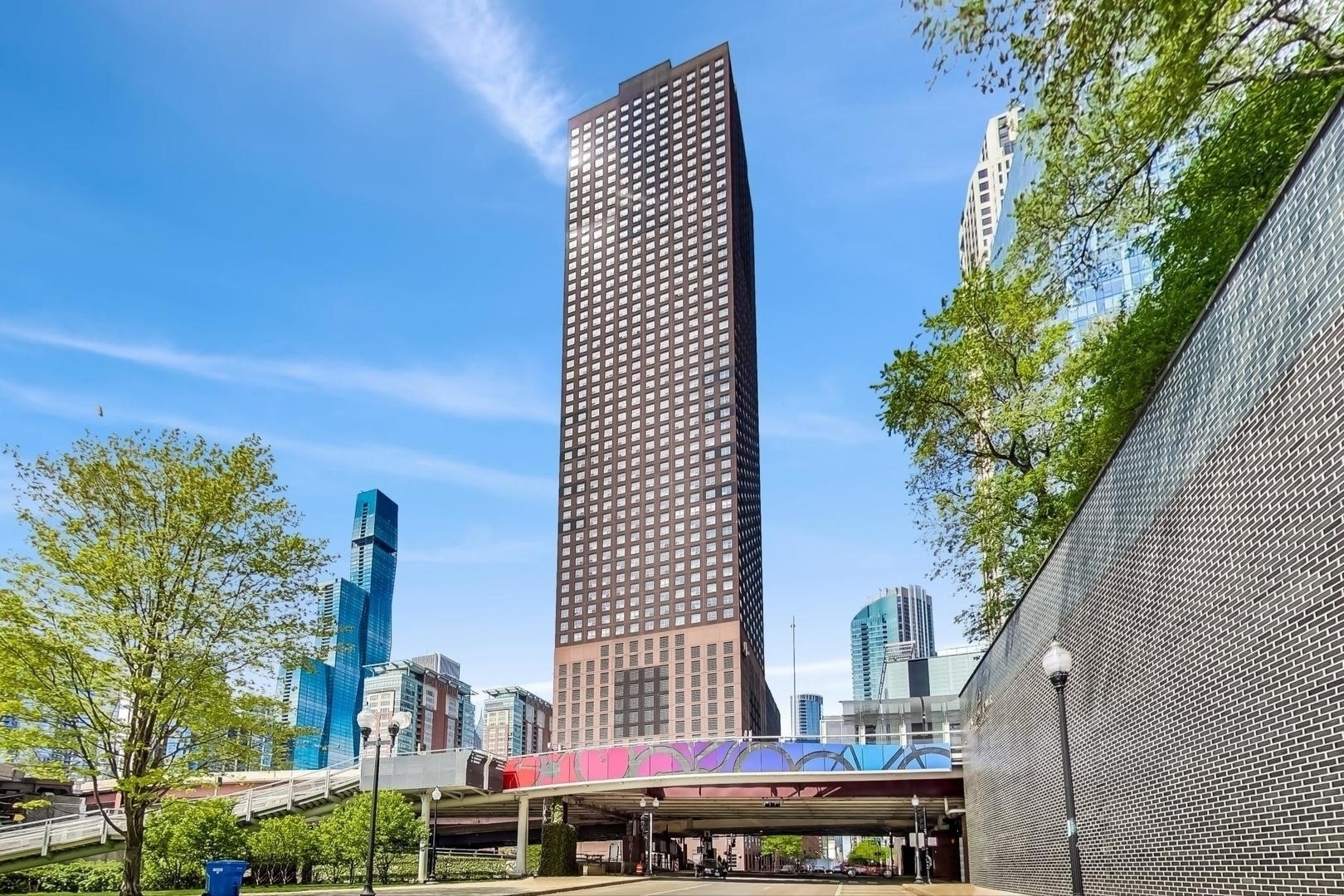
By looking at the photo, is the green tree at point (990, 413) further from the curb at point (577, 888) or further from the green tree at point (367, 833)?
the green tree at point (367, 833)

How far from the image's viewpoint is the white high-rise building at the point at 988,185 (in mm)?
166250

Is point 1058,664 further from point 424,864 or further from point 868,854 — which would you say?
point 868,854

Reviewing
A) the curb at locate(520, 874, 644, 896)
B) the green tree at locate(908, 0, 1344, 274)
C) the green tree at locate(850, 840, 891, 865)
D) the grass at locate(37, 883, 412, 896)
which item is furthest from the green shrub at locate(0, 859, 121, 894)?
the green tree at locate(850, 840, 891, 865)

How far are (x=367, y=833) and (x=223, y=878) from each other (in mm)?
27381

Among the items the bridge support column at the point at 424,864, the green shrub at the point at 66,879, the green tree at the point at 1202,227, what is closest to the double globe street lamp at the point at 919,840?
the bridge support column at the point at 424,864

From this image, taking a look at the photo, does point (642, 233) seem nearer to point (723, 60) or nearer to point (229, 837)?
point (723, 60)

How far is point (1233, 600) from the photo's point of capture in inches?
487

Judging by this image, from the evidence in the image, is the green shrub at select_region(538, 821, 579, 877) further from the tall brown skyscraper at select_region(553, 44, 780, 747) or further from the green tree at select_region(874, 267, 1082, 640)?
the tall brown skyscraper at select_region(553, 44, 780, 747)

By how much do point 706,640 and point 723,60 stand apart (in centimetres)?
11172

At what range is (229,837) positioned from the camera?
41.0m

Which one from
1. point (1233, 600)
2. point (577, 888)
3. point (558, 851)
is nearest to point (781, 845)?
point (558, 851)

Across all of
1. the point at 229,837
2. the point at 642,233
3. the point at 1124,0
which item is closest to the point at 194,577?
the point at 229,837

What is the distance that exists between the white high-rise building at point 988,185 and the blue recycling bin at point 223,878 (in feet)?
515

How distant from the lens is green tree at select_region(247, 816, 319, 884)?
144ft
